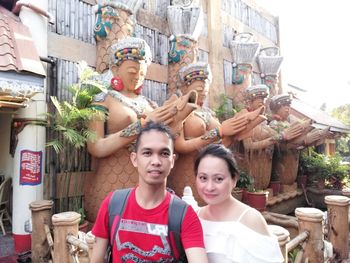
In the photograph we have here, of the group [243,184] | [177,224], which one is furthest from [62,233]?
[243,184]

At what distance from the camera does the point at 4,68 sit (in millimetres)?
3145

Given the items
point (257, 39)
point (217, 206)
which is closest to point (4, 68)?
point (217, 206)

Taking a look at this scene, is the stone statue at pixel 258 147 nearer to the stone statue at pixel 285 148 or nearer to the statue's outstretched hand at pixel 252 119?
the stone statue at pixel 285 148

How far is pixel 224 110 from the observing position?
709 cm

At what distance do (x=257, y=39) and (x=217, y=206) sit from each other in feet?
31.1

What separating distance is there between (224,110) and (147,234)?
5.97 m

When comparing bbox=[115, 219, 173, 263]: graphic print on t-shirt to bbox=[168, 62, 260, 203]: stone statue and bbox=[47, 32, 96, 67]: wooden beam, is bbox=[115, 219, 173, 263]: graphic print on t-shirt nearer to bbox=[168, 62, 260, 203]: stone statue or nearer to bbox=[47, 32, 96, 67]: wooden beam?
bbox=[168, 62, 260, 203]: stone statue

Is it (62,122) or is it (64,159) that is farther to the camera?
(64,159)

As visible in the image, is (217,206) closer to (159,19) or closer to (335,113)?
(159,19)

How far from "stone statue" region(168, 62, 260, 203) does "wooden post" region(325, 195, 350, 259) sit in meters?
1.86

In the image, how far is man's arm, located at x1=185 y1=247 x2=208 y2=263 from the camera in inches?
49.9

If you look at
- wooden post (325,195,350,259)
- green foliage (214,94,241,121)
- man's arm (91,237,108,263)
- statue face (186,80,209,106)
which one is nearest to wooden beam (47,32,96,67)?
statue face (186,80,209,106)

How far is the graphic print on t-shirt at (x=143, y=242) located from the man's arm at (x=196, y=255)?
11cm

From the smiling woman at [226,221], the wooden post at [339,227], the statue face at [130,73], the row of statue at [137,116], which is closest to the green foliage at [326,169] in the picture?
the row of statue at [137,116]
